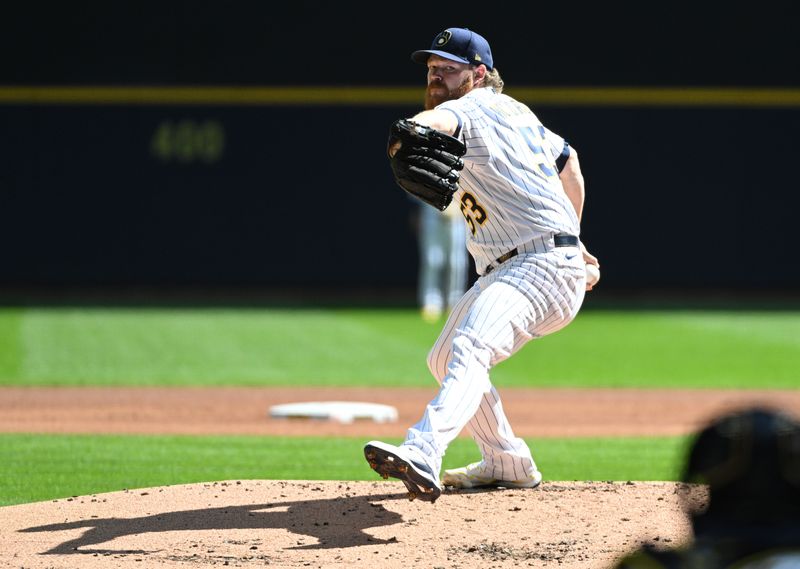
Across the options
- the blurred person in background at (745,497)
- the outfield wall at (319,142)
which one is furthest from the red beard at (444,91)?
the outfield wall at (319,142)

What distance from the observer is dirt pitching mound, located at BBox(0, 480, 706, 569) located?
4094mm

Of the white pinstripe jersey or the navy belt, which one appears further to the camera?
the navy belt

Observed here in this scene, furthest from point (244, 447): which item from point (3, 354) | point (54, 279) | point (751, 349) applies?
point (54, 279)

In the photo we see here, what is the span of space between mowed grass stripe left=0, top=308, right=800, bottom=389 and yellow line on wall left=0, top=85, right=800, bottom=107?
3.93m

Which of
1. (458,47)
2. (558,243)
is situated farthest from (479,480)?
(458,47)

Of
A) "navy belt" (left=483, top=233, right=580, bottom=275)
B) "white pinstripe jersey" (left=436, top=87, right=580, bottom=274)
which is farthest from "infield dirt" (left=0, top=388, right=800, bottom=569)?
"white pinstripe jersey" (left=436, top=87, right=580, bottom=274)

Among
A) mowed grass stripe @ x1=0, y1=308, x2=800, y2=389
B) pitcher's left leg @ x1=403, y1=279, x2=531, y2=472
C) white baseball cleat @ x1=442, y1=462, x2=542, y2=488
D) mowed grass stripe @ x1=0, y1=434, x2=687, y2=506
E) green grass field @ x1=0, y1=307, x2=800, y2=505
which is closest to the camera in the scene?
pitcher's left leg @ x1=403, y1=279, x2=531, y2=472

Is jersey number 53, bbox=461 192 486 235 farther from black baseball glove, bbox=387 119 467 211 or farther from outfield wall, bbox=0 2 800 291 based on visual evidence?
outfield wall, bbox=0 2 800 291

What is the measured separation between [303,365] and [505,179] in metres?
7.31

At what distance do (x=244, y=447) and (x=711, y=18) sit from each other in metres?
14.6

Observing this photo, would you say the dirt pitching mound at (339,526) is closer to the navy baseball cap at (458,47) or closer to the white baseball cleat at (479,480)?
the white baseball cleat at (479,480)

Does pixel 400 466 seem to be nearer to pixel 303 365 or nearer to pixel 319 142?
pixel 303 365

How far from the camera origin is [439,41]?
4652mm

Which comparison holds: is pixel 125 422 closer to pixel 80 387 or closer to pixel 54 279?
pixel 80 387
